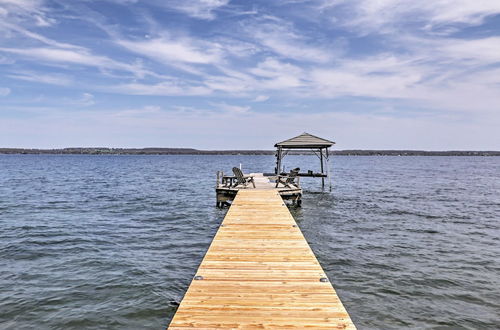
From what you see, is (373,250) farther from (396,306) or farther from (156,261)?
(156,261)

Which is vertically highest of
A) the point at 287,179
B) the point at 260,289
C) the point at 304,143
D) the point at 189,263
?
A: the point at 304,143

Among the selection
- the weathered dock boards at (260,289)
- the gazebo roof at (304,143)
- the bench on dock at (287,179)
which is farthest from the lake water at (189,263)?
the gazebo roof at (304,143)

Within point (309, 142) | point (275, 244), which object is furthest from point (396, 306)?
point (309, 142)

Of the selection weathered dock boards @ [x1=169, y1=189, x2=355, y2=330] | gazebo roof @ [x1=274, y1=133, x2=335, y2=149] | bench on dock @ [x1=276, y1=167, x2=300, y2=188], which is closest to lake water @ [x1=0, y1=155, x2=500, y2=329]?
weathered dock boards @ [x1=169, y1=189, x2=355, y2=330]

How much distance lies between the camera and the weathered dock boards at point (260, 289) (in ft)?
12.5

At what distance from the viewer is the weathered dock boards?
3818mm

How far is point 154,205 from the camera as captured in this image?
21406 mm

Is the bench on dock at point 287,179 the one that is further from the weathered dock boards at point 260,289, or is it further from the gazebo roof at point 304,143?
the weathered dock boards at point 260,289

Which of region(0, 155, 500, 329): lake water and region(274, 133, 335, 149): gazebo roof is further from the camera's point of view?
region(274, 133, 335, 149): gazebo roof

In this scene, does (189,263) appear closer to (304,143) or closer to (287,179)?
(287,179)

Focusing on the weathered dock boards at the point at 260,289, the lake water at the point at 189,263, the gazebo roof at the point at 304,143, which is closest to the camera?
the weathered dock boards at the point at 260,289

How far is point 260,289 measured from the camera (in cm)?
472

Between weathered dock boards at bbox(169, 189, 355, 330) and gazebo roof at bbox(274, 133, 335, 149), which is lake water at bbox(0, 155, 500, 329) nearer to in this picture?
weathered dock boards at bbox(169, 189, 355, 330)

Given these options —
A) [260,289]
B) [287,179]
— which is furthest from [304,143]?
[260,289]
